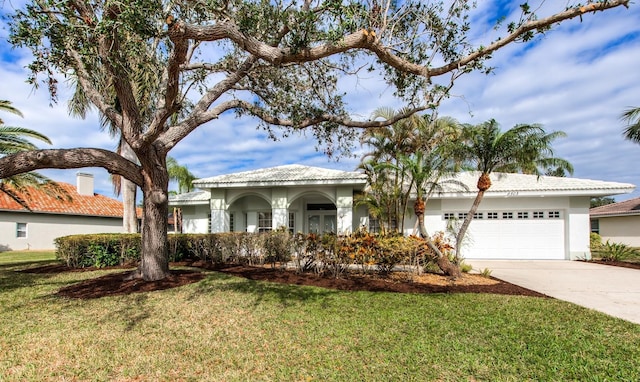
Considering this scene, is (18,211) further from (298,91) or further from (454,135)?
(454,135)

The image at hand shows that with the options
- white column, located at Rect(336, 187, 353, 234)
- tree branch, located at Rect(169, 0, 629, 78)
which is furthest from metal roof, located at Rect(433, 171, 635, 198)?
tree branch, located at Rect(169, 0, 629, 78)

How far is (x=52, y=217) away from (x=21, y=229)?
185cm

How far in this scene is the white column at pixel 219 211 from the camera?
17.0 meters

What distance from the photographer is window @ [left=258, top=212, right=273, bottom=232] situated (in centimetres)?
1830

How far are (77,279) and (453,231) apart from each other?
15.1 m

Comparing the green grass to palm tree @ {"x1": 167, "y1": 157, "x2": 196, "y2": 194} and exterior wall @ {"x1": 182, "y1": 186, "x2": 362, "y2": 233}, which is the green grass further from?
palm tree @ {"x1": 167, "y1": 157, "x2": 196, "y2": 194}

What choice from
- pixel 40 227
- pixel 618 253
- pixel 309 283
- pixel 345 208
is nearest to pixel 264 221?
pixel 345 208

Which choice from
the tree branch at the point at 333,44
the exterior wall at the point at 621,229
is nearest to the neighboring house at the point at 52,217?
the tree branch at the point at 333,44

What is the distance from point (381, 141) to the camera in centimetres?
1551

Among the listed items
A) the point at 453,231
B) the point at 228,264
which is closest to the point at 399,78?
the point at 228,264

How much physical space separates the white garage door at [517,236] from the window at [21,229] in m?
28.7

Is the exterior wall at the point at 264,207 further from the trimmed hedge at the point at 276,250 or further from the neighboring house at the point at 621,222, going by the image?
the neighboring house at the point at 621,222

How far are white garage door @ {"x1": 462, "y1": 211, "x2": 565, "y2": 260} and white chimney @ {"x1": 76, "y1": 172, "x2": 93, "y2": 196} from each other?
2994 centimetres

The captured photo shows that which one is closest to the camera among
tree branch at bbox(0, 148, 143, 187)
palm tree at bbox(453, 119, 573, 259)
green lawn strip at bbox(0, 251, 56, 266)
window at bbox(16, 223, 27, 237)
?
tree branch at bbox(0, 148, 143, 187)
